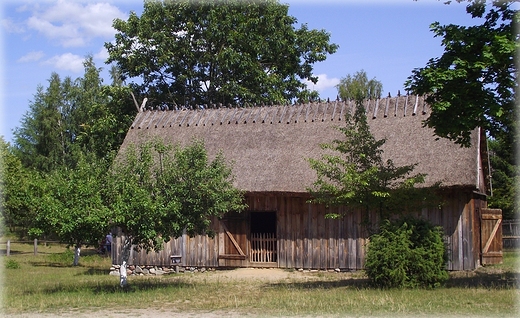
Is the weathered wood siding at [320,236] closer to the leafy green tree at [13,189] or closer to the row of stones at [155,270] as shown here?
the row of stones at [155,270]

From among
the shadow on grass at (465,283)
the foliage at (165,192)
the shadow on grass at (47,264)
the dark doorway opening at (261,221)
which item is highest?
the foliage at (165,192)

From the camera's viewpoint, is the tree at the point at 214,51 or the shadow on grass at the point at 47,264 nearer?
the shadow on grass at the point at 47,264

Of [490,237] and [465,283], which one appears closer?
[465,283]

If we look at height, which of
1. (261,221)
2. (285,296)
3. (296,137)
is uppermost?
(296,137)

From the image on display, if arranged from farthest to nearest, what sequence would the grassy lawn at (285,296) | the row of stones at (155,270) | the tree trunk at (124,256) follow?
the row of stones at (155,270), the tree trunk at (124,256), the grassy lawn at (285,296)

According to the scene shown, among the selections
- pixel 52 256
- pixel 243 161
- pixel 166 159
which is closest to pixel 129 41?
pixel 52 256

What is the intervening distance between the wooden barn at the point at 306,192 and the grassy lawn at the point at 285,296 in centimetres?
119

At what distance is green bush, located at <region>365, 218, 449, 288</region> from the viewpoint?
1430 cm

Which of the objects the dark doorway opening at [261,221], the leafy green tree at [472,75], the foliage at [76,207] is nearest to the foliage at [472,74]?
the leafy green tree at [472,75]

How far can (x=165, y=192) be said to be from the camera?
50.8 feet

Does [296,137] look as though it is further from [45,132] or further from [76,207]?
[45,132]

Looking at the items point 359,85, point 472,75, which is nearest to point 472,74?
point 472,75

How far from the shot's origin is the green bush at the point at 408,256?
14.3 metres

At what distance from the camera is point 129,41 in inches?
1318
